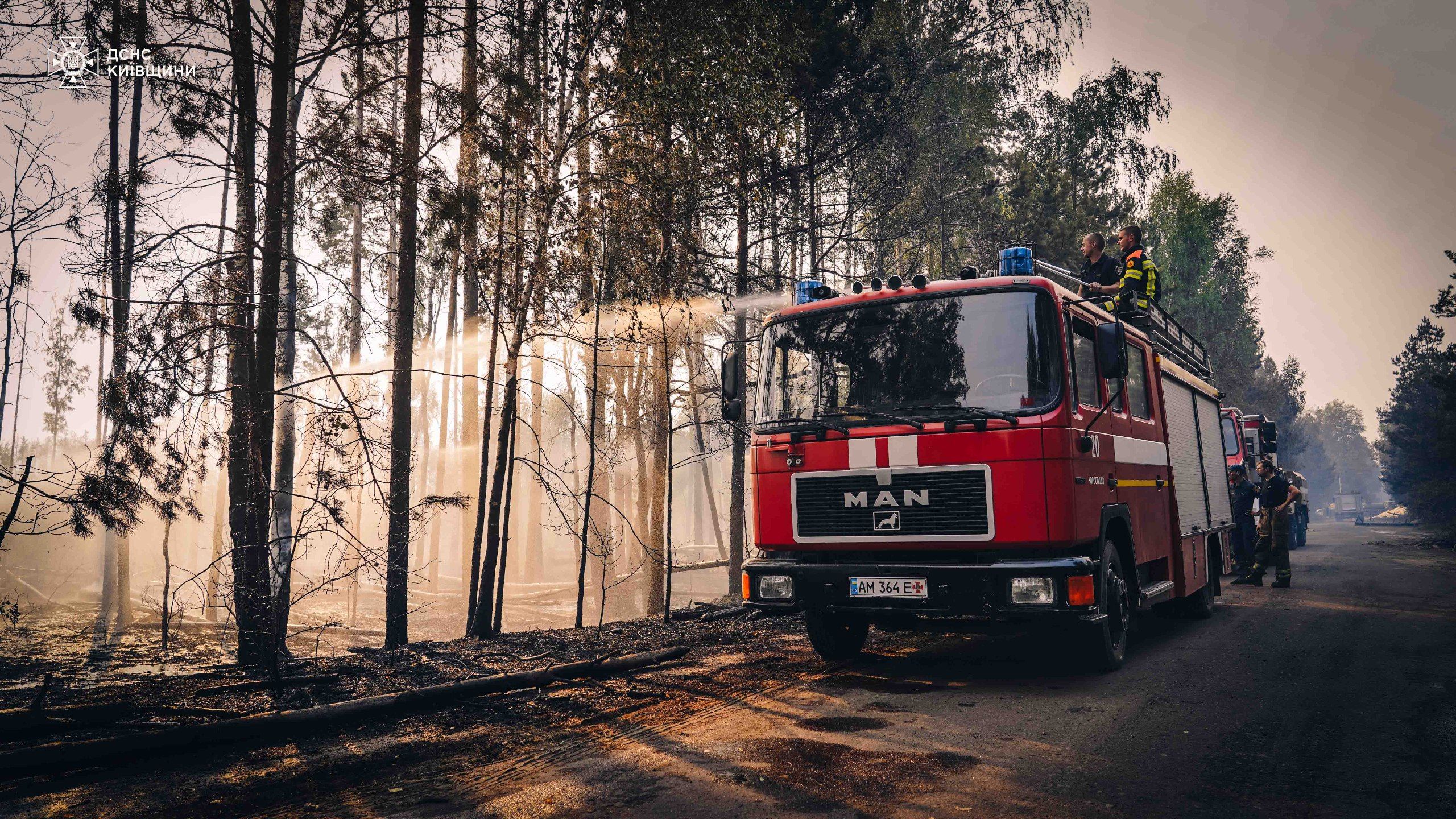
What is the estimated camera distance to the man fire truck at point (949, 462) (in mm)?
5723

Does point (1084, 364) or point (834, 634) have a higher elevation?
→ point (1084, 364)

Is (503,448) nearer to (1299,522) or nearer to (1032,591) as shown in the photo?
(1032,591)

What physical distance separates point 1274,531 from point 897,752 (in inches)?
483

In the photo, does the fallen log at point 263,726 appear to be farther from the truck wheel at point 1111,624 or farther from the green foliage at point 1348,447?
the green foliage at point 1348,447

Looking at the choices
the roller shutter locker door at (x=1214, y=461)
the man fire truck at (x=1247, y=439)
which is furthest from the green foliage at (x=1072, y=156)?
the roller shutter locker door at (x=1214, y=461)

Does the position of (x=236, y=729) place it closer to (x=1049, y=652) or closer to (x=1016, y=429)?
(x=1016, y=429)

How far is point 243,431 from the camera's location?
778 cm

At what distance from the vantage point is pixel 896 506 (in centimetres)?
604

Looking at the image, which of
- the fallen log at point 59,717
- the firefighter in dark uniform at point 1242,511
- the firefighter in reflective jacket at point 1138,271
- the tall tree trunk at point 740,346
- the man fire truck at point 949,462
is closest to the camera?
the fallen log at point 59,717

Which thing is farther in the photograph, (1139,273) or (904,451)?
(1139,273)

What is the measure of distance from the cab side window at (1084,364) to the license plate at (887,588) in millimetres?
1710

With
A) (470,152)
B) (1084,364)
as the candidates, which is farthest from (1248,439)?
(470,152)

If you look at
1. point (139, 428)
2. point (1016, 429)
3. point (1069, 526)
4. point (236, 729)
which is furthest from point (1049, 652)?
point (139, 428)

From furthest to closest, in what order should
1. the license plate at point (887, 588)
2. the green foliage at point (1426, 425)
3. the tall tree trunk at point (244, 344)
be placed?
the green foliage at point (1426, 425) < the tall tree trunk at point (244, 344) < the license plate at point (887, 588)
